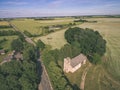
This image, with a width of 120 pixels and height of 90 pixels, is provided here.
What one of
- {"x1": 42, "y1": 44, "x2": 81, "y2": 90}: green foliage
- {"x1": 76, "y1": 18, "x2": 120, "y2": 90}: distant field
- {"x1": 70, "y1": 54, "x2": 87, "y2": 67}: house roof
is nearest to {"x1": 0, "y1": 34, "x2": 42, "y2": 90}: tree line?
{"x1": 42, "y1": 44, "x2": 81, "y2": 90}: green foliage

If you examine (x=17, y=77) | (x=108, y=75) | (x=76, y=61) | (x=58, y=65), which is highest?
(x=17, y=77)

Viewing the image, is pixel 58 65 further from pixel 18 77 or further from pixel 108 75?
pixel 18 77

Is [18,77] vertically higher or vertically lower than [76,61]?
higher

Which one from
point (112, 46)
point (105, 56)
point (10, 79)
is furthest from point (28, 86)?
point (112, 46)

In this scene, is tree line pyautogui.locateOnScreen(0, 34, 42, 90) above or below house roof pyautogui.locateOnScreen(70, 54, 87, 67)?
above

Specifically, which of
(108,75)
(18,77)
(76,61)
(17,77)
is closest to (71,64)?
(76,61)

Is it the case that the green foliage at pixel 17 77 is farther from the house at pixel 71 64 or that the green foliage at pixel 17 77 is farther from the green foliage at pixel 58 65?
the house at pixel 71 64

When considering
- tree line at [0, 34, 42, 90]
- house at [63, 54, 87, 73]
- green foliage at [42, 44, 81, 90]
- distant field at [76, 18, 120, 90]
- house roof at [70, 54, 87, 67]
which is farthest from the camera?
house roof at [70, 54, 87, 67]

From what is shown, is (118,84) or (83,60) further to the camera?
(83,60)

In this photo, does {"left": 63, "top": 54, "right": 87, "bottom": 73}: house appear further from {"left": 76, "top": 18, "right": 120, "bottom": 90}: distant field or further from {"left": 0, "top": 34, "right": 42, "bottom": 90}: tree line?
{"left": 0, "top": 34, "right": 42, "bottom": 90}: tree line

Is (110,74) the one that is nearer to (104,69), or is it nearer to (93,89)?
(104,69)

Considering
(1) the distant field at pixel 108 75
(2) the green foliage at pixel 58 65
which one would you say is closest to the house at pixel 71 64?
(2) the green foliage at pixel 58 65
